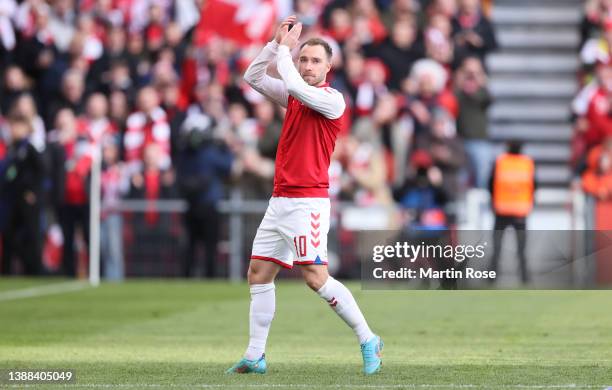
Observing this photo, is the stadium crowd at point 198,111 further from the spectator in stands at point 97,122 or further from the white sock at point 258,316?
the white sock at point 258,316

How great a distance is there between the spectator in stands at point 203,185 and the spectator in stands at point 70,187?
1.31 metres

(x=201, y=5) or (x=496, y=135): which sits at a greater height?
(x=201, y=5)

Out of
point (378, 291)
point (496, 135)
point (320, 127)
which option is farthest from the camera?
point (496, 135)

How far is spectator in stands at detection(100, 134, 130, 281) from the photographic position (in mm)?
21984

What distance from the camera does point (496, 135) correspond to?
82.4ft

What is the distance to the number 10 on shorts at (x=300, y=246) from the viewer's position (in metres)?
9.66

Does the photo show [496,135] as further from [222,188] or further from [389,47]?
[222,188]

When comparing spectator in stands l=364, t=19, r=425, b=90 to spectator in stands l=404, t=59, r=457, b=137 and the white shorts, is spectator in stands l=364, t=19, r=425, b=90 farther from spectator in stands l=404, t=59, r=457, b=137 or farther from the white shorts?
the white shorts

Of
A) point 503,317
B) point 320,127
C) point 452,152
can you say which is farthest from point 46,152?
point 320,127

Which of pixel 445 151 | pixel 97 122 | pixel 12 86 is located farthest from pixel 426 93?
pixel 12 86

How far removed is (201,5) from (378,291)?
7.98 m

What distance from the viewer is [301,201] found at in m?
9.72

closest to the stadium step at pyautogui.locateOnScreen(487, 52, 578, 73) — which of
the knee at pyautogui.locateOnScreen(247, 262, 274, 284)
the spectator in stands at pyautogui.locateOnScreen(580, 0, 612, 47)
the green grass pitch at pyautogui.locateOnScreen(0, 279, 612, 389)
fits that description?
the spectator in stands at pyautogui.locateOnScreen(580, 0, 612, 47)

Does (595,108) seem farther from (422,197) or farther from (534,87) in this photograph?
(422,197)
